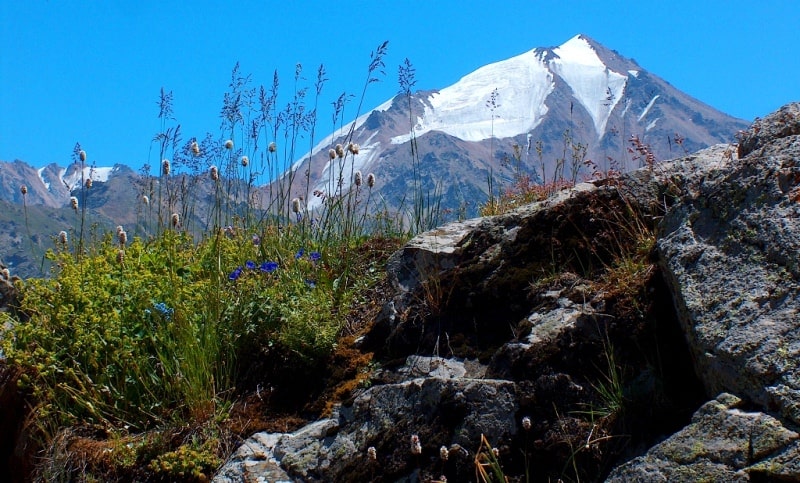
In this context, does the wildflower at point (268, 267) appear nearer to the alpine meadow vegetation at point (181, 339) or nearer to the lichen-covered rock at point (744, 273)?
the alpine meadow vegetation at point (181, 339)

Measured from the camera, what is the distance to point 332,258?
6.43m

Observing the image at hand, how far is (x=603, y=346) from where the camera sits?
3.50 metres

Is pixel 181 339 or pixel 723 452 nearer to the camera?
pixel 723 452

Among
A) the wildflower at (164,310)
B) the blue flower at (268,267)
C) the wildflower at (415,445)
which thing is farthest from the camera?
the blue flower at (268,267)

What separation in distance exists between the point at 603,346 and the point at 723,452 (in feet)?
3.48

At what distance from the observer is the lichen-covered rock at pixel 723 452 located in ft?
7.70

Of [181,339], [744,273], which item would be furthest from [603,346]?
[181,339]

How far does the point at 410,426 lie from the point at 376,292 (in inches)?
89.4

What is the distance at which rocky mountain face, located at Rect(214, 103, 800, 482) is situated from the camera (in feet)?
8.55

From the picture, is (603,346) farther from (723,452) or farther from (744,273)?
(723,452)

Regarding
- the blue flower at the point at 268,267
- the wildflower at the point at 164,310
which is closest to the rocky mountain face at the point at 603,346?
the blue flower at the point at 268,267

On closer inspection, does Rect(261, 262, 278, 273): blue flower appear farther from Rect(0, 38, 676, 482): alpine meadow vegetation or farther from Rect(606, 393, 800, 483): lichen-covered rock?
Rect(606, 393, 800, 483): lichen-covered rock

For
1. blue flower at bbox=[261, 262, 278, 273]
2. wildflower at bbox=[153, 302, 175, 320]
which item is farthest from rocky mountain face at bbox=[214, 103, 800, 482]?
wildflower at bbox=[153, 302, 175, 320]

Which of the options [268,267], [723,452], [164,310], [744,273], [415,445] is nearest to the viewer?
[723,452]
